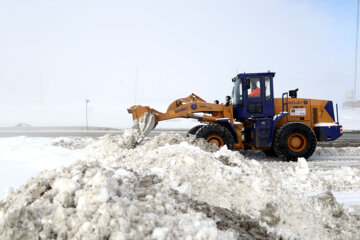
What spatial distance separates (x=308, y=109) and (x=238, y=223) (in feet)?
21.9

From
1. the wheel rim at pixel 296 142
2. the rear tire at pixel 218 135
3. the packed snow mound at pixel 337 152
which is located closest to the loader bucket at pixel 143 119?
the rear tire at pixel 218 135

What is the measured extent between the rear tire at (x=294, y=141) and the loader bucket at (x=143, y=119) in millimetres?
3510

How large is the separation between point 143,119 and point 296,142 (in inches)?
171

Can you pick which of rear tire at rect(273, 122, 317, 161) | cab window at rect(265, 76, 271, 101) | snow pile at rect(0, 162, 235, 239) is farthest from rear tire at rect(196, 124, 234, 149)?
snow pile at rect(0, 162, 235, 239)

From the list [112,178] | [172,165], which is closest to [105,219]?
[112,178]

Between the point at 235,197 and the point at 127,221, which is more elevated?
the point at 127,221

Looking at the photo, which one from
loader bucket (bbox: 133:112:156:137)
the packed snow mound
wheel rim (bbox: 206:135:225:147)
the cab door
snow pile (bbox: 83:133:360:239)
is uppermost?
the cab door

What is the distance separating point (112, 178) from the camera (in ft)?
9.05

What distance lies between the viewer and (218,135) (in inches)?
304

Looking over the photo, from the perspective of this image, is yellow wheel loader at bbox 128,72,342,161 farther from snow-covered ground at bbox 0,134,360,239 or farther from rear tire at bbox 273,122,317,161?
snow-covered ground at bbox 0,134,360,239

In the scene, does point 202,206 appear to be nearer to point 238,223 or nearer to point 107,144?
point 238,223

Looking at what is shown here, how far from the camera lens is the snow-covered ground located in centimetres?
217

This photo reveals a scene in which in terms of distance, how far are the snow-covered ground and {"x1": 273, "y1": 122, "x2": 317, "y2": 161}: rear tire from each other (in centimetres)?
227

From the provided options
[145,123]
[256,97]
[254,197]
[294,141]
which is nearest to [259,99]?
[256,97]
